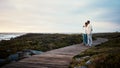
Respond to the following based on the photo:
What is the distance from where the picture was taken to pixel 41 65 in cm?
1123

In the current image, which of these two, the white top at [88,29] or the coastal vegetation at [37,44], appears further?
the coastal vegetation at [37,44]

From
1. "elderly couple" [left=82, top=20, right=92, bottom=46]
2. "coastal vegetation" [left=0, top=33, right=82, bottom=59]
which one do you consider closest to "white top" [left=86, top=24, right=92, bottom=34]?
"elderly couple" [left=82, top=20, right=92, bottom=46]

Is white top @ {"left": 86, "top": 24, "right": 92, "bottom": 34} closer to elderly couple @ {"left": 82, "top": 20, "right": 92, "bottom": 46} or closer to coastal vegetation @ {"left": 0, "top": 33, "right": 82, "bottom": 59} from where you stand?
elderly couple @ {"left": 82, "top": 20, "right": 92, "bottom": 46}

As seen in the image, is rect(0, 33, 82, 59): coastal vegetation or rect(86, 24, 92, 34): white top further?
rect(0, 33, 82, 59): coastal vegetation

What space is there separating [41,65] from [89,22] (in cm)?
1092

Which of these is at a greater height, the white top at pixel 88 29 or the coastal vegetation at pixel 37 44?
the white top at pixel 88 29

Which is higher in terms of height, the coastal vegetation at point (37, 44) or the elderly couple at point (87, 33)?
the elderly couple at point (87, 33)

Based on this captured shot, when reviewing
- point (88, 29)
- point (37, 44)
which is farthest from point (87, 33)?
point (37, 44)

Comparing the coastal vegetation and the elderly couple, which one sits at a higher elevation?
the elderly couple

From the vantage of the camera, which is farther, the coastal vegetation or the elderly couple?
the coastal vegetation

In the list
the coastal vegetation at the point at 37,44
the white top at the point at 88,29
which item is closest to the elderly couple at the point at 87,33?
the white top at the point at 88,29

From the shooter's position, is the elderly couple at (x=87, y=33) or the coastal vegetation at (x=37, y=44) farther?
the coastal vegetation at (x=37, y=44)

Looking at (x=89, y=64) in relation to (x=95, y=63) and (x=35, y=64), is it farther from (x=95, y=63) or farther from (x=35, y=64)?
(x=35, y=64)

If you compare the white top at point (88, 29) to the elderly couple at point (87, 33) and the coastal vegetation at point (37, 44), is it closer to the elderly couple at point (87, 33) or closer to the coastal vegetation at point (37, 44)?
the elderly couple at point (87, 33)
